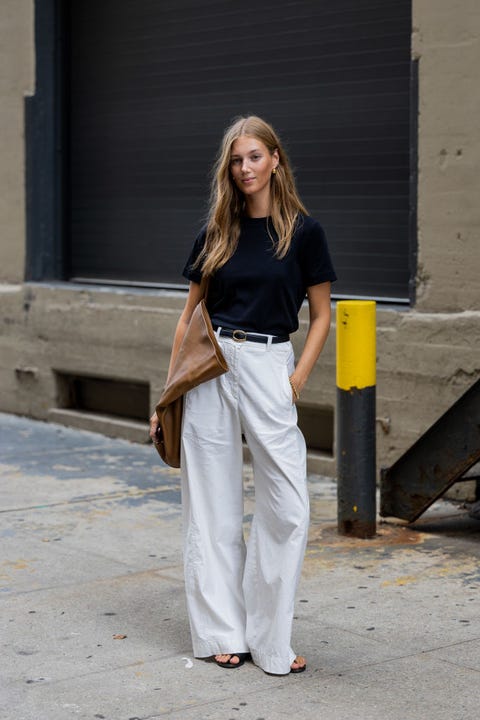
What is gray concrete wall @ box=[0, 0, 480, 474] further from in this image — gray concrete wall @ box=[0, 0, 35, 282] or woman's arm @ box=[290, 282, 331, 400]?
woman's arm @ box=[290, 282, 331, 400]

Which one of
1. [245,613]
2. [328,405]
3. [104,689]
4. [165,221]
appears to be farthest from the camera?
[165,221]

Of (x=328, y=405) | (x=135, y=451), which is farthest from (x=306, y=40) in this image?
(x=135, y=451)

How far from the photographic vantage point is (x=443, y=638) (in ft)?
16.2

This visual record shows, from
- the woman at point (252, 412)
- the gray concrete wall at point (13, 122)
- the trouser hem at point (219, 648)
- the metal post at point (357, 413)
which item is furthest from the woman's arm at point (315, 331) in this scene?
the gray concrete wall at point (13, 122)

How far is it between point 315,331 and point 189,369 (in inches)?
19.1

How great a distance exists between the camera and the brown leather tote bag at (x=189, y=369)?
452 centimetres

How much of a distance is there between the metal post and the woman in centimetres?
175

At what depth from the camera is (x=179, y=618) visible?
17.2 feet

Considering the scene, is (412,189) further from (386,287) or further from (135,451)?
(135,451)

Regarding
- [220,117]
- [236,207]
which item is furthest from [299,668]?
[220,117]

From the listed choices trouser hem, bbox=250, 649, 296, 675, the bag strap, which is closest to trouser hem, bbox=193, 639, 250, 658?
trouser hem, bbox=250, 649, 296, 675

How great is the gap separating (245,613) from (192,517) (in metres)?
0.41

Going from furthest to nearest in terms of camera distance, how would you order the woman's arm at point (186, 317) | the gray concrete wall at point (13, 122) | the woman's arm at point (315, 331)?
the gray concrete wall at point (13, 122)
the woman's arm at point (186, 317)
the woman's arm at point (315, 331)

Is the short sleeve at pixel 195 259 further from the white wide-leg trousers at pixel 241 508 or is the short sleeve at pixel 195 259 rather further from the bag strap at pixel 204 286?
the white wide-leg trousers at pixel 241 508
